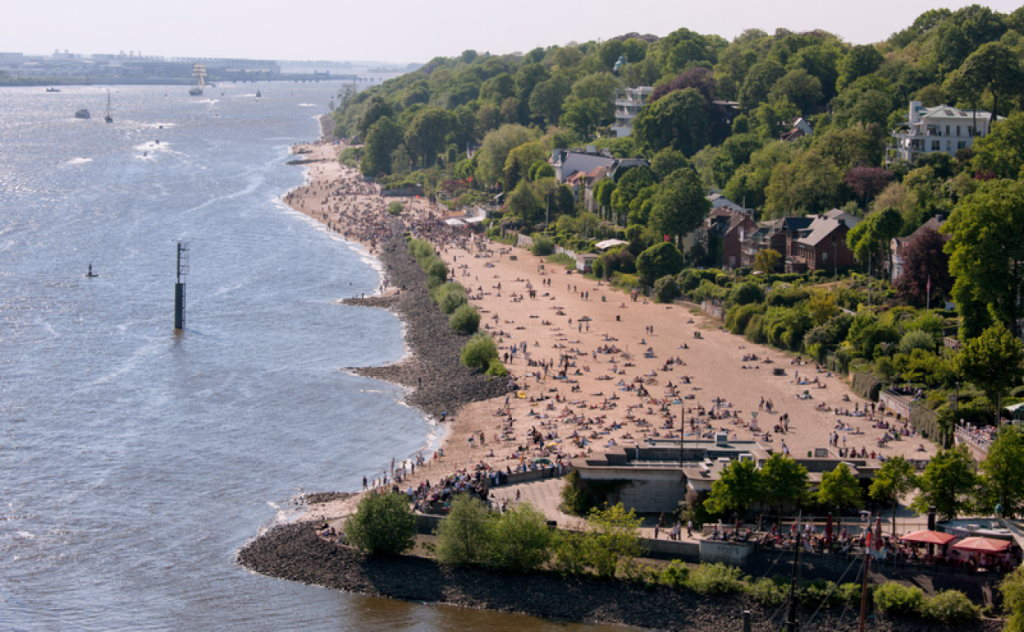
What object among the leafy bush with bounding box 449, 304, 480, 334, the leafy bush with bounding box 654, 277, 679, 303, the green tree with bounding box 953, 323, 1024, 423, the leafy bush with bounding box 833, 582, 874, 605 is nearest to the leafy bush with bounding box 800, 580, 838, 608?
the leafy bush with bounding box 833, 582, 874, 605

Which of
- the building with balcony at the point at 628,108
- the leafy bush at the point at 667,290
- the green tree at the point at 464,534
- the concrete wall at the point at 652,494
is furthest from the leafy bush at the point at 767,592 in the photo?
the building with balcony at the point at 628,108

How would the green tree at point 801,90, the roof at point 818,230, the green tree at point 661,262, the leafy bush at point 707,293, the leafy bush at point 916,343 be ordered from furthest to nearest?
the green tree at point 801,90 < the green tree at point 661,262 < the roof at point 818,230 < the leafy bush at point 707,293 < the leafy bush at point 916,343

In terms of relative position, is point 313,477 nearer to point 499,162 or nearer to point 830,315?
point 830,315

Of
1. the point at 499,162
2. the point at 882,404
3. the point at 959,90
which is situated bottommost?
the point at 882,404

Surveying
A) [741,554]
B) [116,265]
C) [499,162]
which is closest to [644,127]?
[499,162]

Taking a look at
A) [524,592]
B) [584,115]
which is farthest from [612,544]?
[584,115]

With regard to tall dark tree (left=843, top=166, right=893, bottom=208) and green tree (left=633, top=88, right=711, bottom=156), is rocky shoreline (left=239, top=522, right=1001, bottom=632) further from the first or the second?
green tree (left=633, top=88, right=711, bottom=156)

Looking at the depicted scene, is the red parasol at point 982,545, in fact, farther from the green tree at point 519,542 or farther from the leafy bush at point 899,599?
the green tree at point 519,542
